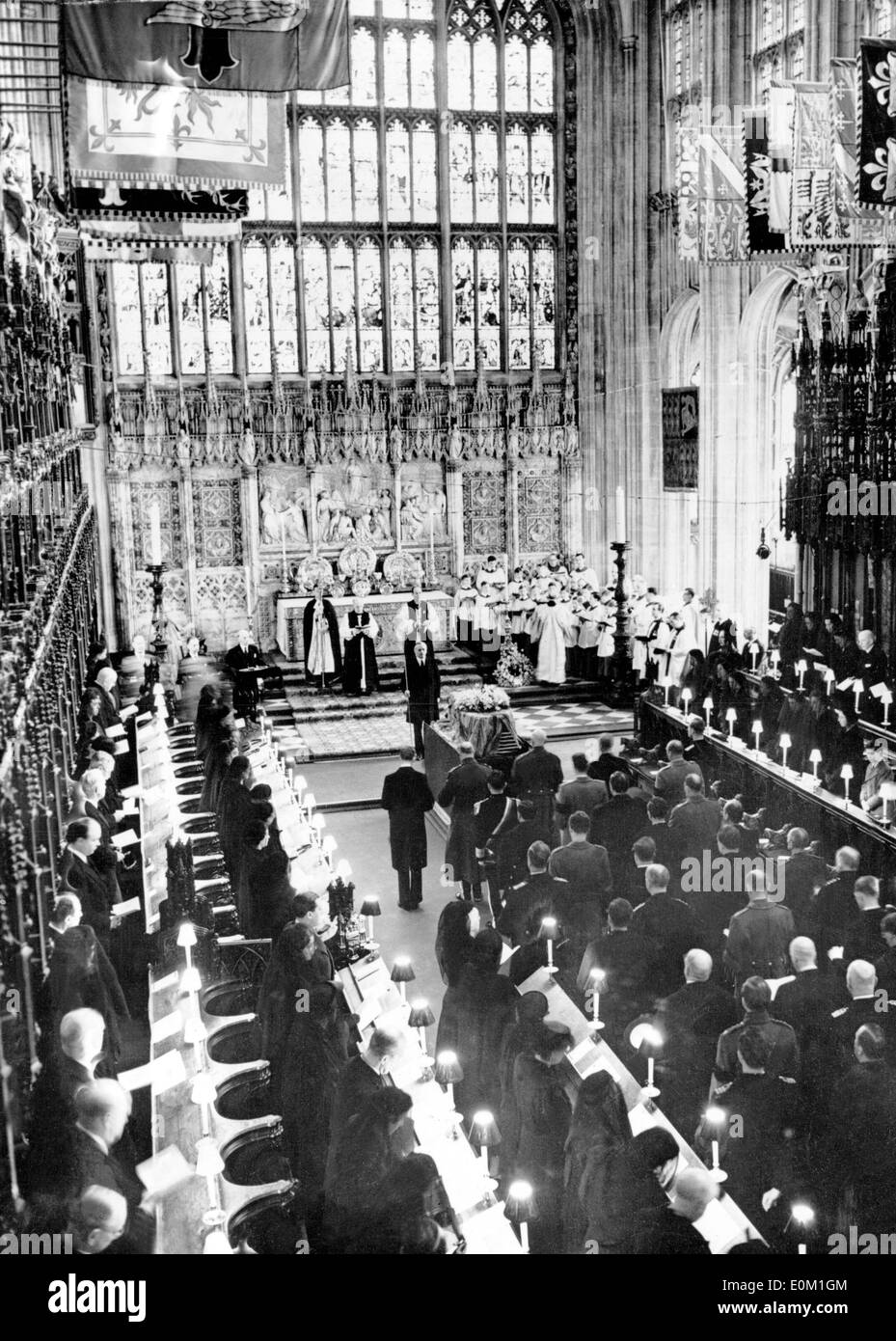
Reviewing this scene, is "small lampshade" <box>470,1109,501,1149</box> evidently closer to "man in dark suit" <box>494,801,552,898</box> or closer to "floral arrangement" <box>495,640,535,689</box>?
"man in dark suit" <box>494,801,552,898</box>

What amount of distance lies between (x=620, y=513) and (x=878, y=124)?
9.09 meters

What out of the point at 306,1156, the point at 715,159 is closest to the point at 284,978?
the point at 306,1156

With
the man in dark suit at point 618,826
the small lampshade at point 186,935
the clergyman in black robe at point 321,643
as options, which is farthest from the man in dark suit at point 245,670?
the small lampshade at point 186,935

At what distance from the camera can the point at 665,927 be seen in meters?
7.60

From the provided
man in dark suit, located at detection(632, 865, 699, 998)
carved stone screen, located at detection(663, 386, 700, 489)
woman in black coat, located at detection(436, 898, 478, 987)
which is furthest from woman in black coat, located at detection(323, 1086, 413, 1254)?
carved stone screen, located at detection(663, 386, 700, 489)

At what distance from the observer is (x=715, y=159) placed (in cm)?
1459

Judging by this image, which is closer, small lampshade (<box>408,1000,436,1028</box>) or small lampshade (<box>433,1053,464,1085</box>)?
small lampshade (<box>433,1053,464,1085</box>)

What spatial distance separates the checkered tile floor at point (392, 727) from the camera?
56.2 feet

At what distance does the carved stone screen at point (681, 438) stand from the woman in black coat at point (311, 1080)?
1554 cm

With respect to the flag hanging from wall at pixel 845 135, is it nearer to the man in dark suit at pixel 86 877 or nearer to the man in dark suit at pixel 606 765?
the man in dark suit at pixel 606 765

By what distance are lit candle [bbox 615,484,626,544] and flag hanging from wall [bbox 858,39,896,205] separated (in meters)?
7.66

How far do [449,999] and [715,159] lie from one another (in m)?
10.8

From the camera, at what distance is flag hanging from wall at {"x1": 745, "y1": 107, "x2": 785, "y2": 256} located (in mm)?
13422
